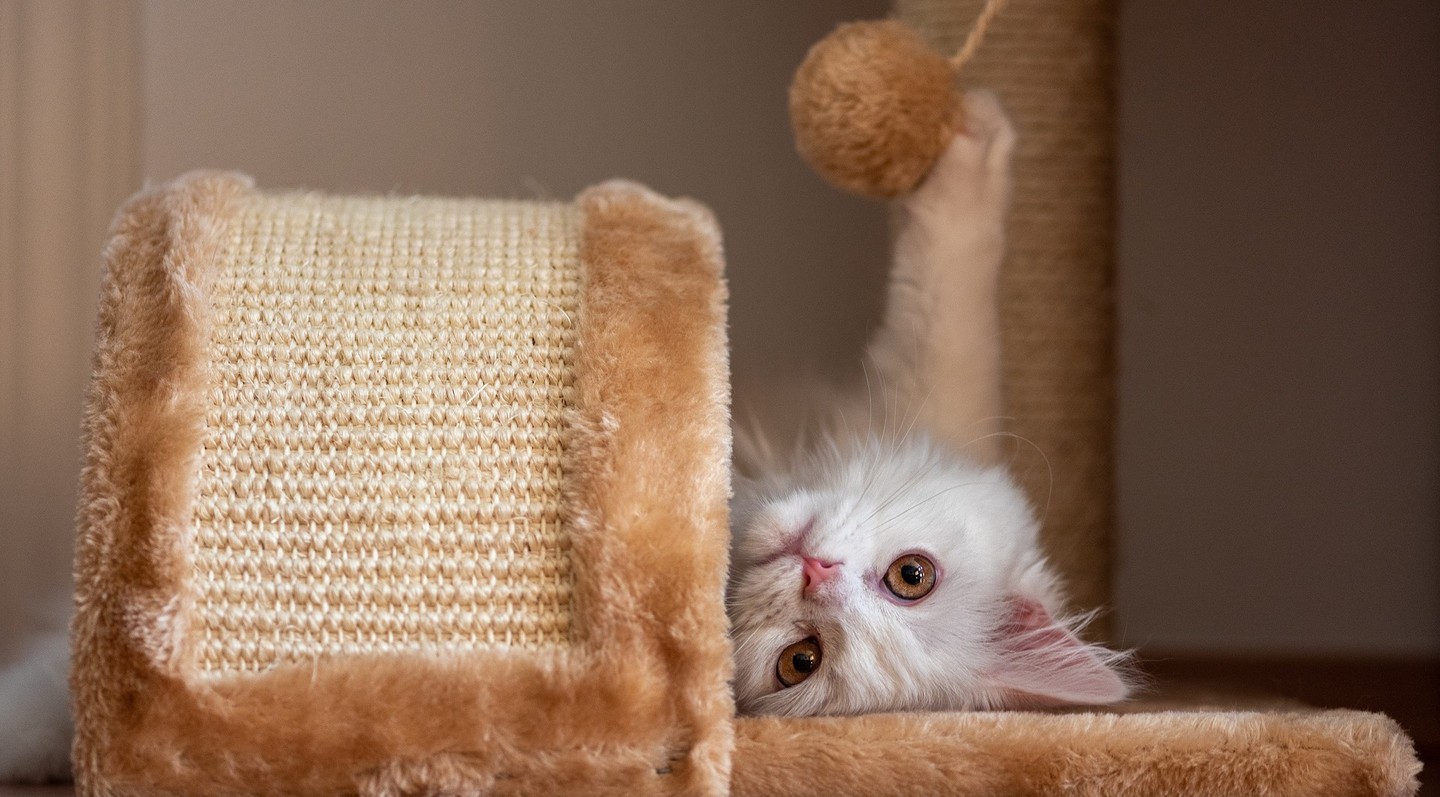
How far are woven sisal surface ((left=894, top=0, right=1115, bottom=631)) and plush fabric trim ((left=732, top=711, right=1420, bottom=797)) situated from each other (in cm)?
75

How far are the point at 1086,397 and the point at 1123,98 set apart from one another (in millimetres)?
821

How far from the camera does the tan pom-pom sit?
1186 mm

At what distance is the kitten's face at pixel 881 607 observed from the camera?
105cm

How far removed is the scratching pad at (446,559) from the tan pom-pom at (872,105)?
338 millimetres

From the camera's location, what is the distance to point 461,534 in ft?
2.82

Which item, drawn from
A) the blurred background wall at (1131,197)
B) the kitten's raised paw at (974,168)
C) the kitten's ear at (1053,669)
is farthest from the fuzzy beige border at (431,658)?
the blurred background wall at (1131,197)

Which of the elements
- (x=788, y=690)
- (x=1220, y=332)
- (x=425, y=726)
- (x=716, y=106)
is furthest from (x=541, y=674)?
(x=1220, y=332)

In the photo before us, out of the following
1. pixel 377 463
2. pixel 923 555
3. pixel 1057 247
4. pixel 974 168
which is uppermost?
pixel 974 168

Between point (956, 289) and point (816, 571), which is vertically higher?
point (956, 289)

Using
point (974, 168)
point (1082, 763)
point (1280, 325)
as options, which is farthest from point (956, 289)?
point (1280, 325)

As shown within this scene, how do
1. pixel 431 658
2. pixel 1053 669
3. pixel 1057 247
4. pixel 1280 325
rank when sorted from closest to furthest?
pixel 431 658
pixel 1053 669
pixel 1057 247
pixel 1280 325

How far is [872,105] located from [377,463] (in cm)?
61

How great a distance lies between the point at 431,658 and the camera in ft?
2.68

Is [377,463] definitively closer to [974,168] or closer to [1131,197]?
[974,168]
